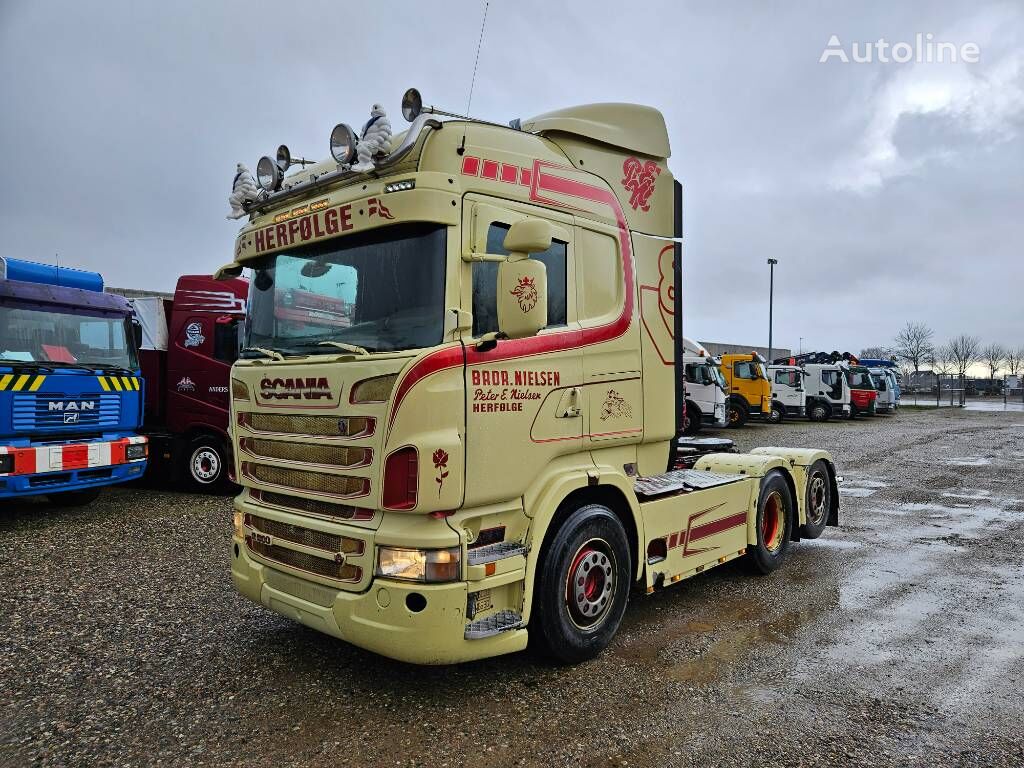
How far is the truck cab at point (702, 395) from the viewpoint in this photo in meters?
20.6

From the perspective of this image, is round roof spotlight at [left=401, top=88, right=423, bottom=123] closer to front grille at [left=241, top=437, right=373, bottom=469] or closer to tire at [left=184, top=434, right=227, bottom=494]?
front grille at [left=241, top=437, right=373, bottom=469]

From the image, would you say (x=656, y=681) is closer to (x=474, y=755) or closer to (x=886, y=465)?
(x=474, y=755)

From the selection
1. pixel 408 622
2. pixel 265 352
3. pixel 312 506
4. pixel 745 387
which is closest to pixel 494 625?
pixel 408 622

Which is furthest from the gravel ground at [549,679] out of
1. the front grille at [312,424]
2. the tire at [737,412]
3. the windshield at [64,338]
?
the tire at [737,412]

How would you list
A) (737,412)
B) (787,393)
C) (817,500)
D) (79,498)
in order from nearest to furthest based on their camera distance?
(817,500) < (79,498) < (737,412) < (787,393)

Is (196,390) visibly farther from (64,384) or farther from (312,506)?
(312,506)

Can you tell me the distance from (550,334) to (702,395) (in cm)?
1756

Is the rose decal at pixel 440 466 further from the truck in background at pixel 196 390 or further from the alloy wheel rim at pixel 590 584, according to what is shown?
the truck in background at pixel 196 390

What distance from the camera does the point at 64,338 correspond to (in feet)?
27.1

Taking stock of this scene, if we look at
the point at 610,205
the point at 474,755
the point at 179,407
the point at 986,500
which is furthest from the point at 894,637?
the point at 179,407

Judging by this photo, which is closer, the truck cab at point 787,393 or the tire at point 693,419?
the tire at point 693,419

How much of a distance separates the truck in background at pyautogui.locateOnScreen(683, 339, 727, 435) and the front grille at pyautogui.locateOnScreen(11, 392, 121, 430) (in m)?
15.9

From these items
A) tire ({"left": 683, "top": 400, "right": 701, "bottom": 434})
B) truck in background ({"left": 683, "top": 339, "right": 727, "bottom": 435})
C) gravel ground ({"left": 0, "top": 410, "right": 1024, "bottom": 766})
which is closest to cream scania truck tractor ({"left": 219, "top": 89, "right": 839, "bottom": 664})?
gravel ground ({"left": 0, "top": 410, "right": 1024, "bottom": 766})

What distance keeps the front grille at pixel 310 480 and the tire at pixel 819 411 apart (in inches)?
1138
